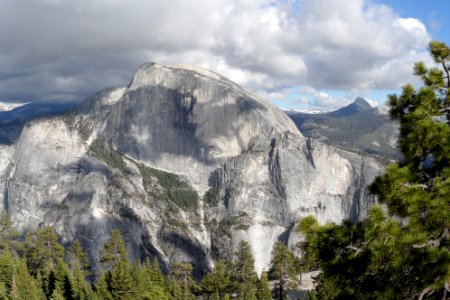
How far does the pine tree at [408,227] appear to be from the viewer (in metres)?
11.2

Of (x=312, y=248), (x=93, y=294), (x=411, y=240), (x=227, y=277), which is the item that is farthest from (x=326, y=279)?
(x=227, y=277)

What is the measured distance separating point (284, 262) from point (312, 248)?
6448cm

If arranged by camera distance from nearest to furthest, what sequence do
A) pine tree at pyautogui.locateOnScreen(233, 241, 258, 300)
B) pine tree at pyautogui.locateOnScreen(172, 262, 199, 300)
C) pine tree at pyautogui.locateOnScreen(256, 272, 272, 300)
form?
pine tree at pyautogui.locateOnScreen(172, 262, 199, 300) → pine tree at pyautogui.locateOnScreen(256, 272, 272, 300) → pine tree at pyautogui.locateOnScreen(233, 241, 258, 300)

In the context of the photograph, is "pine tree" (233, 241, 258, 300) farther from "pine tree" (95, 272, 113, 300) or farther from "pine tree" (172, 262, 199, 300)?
"pine tree" (95, 272, 113, 300)

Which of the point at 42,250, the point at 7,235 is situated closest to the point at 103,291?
the point at 42,250

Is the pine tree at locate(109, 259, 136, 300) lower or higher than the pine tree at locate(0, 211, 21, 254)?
lower

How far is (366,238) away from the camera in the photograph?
38.3ft

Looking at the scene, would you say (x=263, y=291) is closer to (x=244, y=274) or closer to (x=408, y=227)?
(x=244, y=274)

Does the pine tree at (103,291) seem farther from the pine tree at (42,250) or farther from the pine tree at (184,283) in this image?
the pine tree at (184,283)

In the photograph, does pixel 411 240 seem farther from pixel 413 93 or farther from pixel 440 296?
Answer: pixel 413 93

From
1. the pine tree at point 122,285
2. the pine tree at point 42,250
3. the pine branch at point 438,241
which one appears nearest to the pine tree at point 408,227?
the pine branch at point 438,241

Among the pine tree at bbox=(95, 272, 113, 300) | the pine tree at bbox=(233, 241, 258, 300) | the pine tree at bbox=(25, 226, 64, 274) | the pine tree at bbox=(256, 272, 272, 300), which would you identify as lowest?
the pine tree at bbox=(256, 272, 272, 300)

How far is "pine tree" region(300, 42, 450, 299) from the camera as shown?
11203 millimetres

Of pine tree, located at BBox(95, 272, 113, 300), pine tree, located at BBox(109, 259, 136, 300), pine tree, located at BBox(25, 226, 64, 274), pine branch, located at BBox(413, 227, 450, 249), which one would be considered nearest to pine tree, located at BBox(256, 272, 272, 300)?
pine tree, located at BBox(109, 259, 136, 300)
